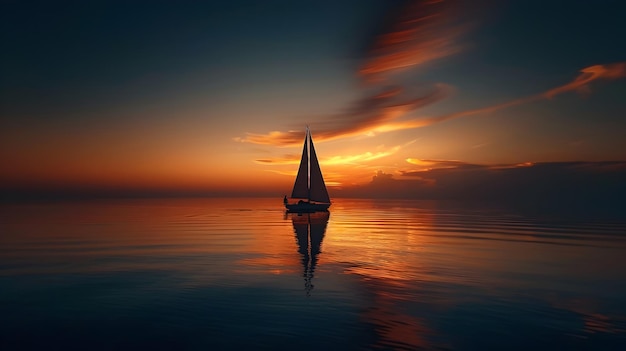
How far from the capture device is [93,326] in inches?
566

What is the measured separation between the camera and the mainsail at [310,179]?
8194 cm

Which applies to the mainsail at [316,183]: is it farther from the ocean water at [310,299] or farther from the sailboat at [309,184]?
the ocean water at [310,299]

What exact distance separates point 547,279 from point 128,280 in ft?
80.4

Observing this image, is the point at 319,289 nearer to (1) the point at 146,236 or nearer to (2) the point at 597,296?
(2) the point at 597,296

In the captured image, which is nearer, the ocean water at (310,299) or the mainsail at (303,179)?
the ocean water at (310,299)

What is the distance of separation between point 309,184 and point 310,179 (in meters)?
Result: 1.82

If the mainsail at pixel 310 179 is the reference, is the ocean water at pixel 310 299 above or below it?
below

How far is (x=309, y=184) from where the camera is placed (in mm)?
84438

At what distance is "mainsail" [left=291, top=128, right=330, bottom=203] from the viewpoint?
81.9m

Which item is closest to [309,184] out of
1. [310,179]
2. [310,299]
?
[310,179]

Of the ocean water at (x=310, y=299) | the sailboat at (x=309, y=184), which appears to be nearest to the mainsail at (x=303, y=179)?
the sailboat at (x=309, y=184)

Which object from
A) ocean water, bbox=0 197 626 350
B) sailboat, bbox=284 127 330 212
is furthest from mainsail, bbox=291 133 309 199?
ocean water, bbox=0 197 626 350

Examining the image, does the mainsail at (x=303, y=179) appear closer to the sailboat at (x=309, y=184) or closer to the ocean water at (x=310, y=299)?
the sailboat at (x=309, y=184)

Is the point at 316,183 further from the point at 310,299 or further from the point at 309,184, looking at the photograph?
the point at 310,299
